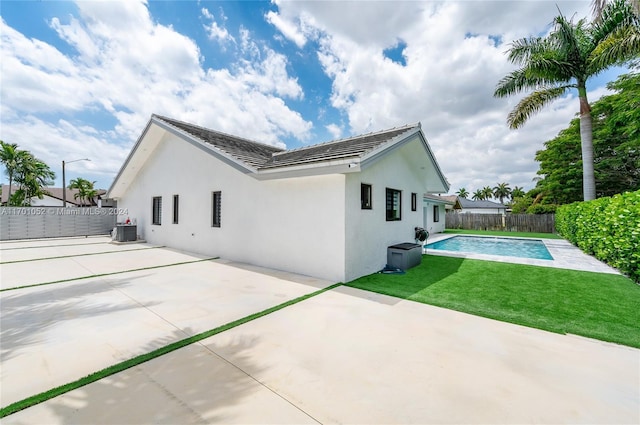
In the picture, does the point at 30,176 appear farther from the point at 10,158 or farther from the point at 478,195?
the point at 478,195

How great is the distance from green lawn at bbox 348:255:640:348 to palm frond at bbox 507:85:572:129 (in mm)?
10710

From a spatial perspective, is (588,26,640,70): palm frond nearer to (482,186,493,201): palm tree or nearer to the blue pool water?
the blue pool water

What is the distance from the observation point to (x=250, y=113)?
14.8 metres

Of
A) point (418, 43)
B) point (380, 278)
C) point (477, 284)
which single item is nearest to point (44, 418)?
point (380, 278)

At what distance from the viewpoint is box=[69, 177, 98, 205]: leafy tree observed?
148ft

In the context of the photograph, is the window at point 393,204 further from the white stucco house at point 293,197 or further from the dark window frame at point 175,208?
the dark window frame at point 175,208

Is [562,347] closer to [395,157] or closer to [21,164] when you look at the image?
[395,157]

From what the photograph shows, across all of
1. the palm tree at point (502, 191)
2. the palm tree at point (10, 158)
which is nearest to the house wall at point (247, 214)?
the palm tree at point (10, 158)

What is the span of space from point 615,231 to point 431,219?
612 inches

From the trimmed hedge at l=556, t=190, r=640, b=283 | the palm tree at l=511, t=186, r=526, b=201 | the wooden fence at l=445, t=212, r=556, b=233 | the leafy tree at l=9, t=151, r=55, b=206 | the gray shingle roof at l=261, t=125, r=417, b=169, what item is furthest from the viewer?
the palm tree at l=511, t=186, r=526, b=201

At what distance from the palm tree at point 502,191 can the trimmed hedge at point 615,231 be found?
82521mm

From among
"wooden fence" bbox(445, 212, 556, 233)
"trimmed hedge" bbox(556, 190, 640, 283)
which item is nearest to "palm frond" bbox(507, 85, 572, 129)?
"trimmed hedge" bbox(556, 190, 640, 283)

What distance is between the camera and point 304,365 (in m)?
3.20

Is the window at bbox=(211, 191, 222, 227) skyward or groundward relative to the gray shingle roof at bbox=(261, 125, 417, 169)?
groundward
